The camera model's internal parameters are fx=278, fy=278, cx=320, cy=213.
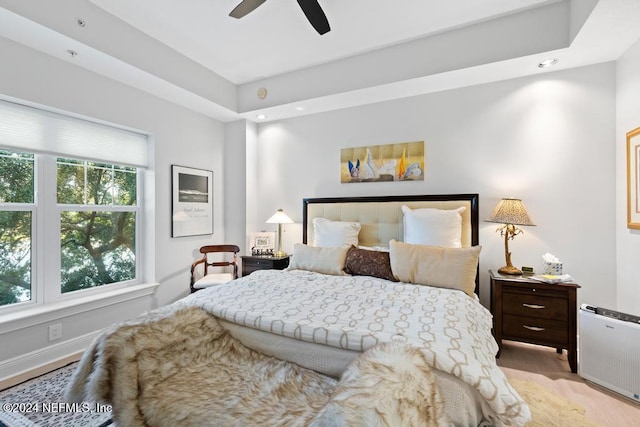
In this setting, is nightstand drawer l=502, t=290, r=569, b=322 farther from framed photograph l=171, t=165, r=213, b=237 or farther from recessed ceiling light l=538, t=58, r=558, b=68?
framed photograph l=171, t=165, r=213, b=237

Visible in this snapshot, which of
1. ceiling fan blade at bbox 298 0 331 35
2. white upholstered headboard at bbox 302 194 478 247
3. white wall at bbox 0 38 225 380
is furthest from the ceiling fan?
white upholstered headboard at bbox 302 194 478 247

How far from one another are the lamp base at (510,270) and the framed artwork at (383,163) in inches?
47.0

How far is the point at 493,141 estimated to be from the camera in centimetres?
284

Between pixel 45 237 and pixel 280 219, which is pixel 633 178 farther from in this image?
pixel 45 237

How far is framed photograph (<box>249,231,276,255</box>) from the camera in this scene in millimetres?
3649

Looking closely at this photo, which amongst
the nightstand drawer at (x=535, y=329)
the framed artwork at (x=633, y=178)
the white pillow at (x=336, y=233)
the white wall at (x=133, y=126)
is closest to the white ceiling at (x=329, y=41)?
the white wall at (x=133, y=126)

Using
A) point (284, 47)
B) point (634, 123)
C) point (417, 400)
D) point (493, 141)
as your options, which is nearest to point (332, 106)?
point (284, 47)

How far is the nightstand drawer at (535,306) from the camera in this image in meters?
2.26

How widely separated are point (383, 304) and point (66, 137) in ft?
10.1

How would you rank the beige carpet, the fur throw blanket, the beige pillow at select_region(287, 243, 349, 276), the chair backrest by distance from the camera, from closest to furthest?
the fur throw blanket
the beige carpet
the beige pillow at select_region(287, 243, 349, 276)
the chair backrest

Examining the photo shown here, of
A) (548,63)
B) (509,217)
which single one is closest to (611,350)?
(509,217)

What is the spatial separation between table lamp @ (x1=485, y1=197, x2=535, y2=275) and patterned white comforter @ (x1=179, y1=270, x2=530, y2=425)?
0.88 metres

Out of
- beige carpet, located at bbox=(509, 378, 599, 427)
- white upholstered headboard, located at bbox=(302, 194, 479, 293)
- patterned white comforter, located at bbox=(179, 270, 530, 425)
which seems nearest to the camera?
patterned white comforter, located at bbox=(179, 270, 530, 425)

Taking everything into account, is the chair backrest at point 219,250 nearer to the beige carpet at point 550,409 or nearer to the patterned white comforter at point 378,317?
the patterned white comforter at point 378,317
